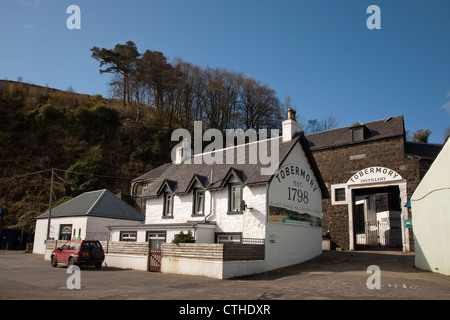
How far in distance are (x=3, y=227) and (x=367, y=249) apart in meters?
37.7

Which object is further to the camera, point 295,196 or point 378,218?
point 378,218

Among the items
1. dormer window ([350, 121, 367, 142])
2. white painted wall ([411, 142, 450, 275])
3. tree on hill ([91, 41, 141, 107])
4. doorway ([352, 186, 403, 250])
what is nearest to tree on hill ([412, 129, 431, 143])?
doorway ([352, 186, 403, 250])

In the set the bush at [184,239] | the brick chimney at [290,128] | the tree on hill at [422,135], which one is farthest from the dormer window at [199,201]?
the tree on hill at [422,135]

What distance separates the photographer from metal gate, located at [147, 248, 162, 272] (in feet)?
64.5

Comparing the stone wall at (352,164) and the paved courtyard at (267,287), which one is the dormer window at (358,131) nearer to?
the stone wall at (352,164)

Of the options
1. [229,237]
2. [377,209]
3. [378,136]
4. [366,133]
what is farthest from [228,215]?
[377,209]

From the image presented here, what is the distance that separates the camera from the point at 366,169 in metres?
28.3

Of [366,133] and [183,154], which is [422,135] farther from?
[183,154]

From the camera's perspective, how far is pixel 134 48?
58125 millimetres

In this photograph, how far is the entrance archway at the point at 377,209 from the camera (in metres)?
26.8

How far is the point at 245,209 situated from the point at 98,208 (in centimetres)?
1479
